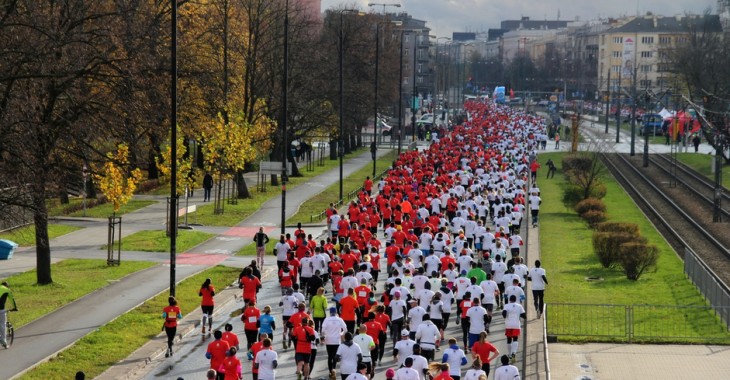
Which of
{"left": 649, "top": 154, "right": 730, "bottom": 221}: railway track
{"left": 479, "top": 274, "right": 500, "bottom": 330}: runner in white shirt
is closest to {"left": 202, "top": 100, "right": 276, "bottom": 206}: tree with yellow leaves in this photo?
{"left": 649, "top": 154, "right": 730, "bottom": 221}: railway track

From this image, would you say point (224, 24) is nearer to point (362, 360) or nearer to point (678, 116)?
point (362, 360)

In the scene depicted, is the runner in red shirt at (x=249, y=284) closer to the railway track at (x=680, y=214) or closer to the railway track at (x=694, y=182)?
the railway track at (x=680, y=214)

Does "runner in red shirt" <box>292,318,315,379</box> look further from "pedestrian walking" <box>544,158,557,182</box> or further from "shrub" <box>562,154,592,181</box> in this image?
"pedestrian walking" <box>544,158,557,182</box>

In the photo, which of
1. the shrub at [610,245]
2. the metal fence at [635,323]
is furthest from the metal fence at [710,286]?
the shrub at [610,245]

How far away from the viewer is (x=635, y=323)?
83.3ft

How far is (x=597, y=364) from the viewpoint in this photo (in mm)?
22297

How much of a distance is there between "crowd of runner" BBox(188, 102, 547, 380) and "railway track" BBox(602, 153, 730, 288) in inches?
219

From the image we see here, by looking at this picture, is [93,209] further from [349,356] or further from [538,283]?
[349,356]

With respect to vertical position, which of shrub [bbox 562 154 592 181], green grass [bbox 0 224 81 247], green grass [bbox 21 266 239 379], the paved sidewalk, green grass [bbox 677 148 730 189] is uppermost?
shrub [bbox 562 154 592 181]

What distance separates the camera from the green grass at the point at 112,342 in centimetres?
2120

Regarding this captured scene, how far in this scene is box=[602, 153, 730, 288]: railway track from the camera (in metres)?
39.6

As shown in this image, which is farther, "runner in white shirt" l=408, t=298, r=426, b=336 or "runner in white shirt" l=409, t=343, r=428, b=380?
"runner in white shirt" l=408, t=298, r=426, b=336

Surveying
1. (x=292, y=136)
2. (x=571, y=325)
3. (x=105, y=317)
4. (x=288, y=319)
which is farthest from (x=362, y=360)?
(x=292, y=136)

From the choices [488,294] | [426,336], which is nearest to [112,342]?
[426,336]
